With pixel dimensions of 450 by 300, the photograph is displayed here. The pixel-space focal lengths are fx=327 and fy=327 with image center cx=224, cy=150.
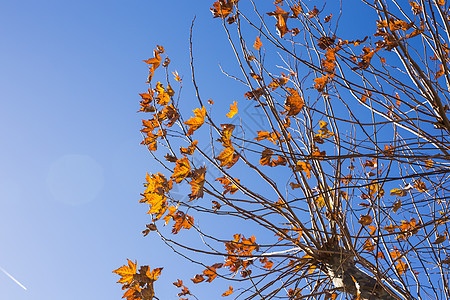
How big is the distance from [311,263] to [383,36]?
1318 mm

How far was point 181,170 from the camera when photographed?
5.28 feet

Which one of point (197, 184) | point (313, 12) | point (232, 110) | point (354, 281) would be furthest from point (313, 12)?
point (354, 281)

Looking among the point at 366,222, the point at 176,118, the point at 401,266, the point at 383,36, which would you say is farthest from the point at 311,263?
the point at 383,36

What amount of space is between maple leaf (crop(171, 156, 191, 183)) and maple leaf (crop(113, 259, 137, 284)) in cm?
49

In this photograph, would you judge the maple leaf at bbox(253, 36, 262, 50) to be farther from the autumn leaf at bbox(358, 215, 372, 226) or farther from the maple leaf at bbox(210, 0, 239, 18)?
the autumn leaf at bbox(358, 215, 372, 226)

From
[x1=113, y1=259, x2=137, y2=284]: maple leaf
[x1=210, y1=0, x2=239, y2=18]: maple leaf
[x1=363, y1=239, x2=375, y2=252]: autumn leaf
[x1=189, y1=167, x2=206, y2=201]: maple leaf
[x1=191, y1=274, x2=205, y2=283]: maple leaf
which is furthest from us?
[x1=363, y1=239, x2=375, y2=252]: autumn leaf

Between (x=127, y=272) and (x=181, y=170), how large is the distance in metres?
0.59

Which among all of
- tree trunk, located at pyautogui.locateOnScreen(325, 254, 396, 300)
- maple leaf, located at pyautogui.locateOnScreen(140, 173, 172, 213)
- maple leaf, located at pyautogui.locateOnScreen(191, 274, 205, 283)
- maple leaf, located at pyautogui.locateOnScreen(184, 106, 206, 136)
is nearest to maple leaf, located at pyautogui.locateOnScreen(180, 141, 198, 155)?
maple leaf, located at pyautogui.locateOnScreen(184, 106, 206, 136)

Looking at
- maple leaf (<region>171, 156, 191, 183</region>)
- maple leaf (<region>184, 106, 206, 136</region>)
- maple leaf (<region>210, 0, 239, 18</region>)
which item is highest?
maple leaf (<region>210, 0, 239, 18</region>)

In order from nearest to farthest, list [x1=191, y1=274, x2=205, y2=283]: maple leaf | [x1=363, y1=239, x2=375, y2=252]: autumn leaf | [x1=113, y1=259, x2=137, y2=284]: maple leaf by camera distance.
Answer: [x1=113, y1=259, x2=137, y2=284]: maple leaf → [x1=191, y1=274, x2=205, y2=283]: maple leaf → [x1=363, y1=239, x2=375, y2=252]: autumn leaf

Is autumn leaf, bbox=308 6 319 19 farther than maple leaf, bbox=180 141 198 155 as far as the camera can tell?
Yes

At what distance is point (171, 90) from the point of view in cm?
193

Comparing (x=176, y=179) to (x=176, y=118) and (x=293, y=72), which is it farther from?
(x=293, y=72)

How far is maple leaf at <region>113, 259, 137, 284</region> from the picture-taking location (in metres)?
1.63
